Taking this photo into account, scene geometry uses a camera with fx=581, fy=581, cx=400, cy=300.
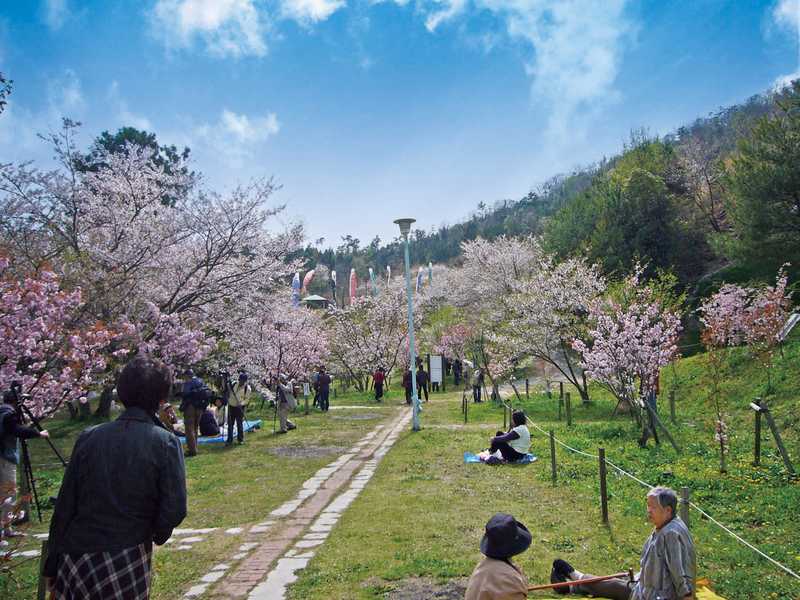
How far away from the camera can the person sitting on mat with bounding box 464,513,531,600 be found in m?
3.61

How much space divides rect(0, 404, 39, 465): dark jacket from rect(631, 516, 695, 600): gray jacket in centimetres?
641

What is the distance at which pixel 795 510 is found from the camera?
270 inches

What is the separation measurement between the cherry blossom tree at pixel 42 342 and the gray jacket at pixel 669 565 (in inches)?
366

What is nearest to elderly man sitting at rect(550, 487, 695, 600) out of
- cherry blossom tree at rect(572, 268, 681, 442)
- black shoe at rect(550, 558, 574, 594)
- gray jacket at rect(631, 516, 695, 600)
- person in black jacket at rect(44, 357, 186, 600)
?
gray jacket at rect(631, 516, 695, 600)

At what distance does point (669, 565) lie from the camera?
4.07m

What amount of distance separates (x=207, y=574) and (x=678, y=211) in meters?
35.0

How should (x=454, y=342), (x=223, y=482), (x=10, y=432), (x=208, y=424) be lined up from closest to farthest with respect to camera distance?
(x=10, y=432)
(x=223, y=482)
(x=208, y=424)
(x=454, y=342)

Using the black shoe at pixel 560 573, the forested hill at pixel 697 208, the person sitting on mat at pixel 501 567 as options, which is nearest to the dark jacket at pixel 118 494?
the person sitting on mat at pixel 501 567

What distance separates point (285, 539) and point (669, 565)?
430 centimetres

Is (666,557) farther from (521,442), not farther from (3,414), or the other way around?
(3,414)

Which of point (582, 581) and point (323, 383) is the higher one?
point (323, 383)

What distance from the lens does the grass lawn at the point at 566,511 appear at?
5.37 metres

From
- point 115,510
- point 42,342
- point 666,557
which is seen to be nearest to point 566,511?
point 666,557

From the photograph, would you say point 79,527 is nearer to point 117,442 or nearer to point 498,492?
point 117,442
